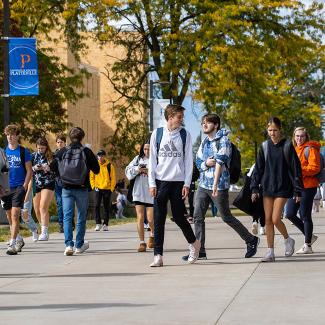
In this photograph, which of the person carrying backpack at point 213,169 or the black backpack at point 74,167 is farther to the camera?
the black backpack at point 74,167

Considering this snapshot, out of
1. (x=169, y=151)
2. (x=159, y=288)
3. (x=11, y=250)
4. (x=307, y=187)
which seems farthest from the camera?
(x=11, y=250)

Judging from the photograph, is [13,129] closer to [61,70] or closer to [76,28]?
[76,28]

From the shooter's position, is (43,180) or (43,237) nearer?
(43,237)

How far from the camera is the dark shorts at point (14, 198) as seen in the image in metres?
15.2

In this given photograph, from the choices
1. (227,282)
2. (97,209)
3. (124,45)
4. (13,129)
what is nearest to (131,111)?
(124,45)

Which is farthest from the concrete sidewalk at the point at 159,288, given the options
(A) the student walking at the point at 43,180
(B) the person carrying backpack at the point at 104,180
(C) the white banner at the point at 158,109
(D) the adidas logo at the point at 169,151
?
(C) the white banner at the point at 158,109

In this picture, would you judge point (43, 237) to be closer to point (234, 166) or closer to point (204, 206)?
point (204, 206)

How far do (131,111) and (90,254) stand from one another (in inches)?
940

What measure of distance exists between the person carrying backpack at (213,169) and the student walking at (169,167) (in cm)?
51

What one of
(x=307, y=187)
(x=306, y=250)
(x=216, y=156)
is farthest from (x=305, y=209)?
(x=216, y=156)

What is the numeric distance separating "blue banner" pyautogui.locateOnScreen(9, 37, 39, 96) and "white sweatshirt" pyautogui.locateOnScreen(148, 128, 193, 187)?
872 centimetres

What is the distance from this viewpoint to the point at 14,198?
1522 cm

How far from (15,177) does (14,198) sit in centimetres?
37

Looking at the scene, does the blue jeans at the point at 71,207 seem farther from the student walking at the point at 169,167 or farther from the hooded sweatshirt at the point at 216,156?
the student walking at the point at 169,167
